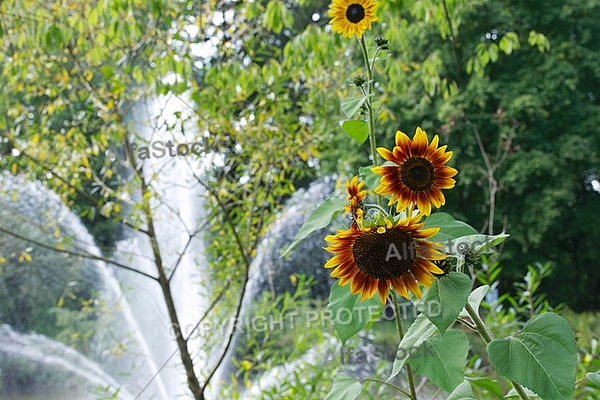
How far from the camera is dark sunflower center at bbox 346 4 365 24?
82 centimetres

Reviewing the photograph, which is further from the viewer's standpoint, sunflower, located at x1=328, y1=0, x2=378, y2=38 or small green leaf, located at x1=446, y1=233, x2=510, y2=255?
→ sunflower, located at x1=328, y1=0, x2=378, y2=38

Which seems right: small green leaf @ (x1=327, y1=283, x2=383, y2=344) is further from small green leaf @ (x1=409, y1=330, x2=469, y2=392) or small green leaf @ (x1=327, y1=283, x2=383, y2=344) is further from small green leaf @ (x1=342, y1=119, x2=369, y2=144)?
small green leaf @ (x1=342, y1=119, x2=369, y2=144)

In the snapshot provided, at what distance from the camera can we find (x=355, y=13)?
0.82m

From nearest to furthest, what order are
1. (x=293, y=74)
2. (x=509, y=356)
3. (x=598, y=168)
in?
1. (x=509, y=356)
2. (x=293, y=74)
3. (x=598, y=168)

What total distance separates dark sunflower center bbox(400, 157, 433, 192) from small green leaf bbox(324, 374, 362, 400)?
0.22m

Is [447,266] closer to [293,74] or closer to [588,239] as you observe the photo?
[293,74]

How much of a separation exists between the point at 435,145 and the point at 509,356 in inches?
7.7

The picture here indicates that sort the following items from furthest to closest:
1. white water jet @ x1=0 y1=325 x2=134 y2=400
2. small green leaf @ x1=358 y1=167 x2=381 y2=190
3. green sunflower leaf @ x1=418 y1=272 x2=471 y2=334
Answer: white water jet @ x1=0 y1=325 x2=134 y2=400, small green leaf @ x1=358 y1=167 x2=381 y2=190, green sunflower leaf @ x1=418 y1=272 x2=471 y2=334

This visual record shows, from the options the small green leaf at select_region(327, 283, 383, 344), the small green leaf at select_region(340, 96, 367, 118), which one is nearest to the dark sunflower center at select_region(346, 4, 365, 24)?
the small green leaf at select_region(340, 96, 367, 118)

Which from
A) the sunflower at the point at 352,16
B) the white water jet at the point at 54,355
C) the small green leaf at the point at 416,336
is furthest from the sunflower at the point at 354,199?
the white water jet at the point at 54,355

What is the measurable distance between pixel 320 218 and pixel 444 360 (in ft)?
0.60

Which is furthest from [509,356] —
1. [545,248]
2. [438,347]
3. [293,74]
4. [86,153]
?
[545,248]

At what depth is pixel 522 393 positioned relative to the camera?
64cm

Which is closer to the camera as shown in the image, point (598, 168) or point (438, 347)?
point (438, 347)
